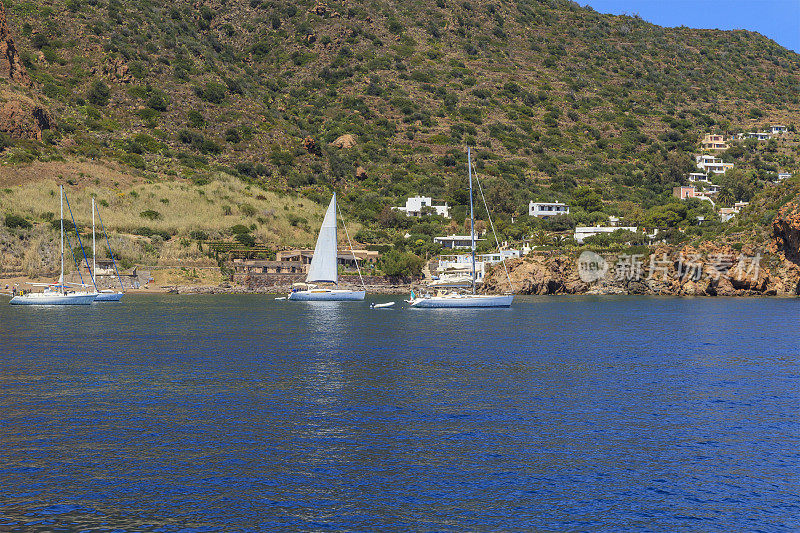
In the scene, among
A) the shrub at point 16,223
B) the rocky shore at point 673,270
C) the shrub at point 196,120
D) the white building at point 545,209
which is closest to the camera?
the rocky shore at point 673,270

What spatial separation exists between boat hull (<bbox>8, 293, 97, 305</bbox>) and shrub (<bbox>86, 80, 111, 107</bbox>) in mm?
67436

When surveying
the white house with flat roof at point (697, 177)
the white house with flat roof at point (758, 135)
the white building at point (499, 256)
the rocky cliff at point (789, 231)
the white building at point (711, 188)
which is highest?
the white house with flat roof at point (758, 135)

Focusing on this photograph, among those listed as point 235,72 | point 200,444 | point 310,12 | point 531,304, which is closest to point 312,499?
point 200,444

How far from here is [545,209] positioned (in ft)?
412

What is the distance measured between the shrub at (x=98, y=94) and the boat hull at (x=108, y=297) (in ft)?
216

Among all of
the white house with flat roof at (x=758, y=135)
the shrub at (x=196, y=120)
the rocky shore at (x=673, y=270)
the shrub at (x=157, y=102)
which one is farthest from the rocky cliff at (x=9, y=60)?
the white house with flat roof at (x=758, y=135)

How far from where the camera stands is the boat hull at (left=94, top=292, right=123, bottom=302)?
265ft

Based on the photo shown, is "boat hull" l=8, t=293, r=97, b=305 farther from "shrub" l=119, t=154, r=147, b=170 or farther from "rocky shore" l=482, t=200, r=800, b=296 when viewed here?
"shrub" l=119, t=154, r=147, b=170

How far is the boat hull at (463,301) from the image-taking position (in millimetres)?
73750

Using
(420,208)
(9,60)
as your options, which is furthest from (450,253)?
(9,60)

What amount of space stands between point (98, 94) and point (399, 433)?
127 meters

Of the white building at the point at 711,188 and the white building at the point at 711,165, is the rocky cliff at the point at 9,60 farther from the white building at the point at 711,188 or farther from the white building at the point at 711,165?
the white building at the point at 711,165

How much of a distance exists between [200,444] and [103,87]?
12758cm

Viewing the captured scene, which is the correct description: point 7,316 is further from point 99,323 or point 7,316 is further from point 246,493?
point 246,493
